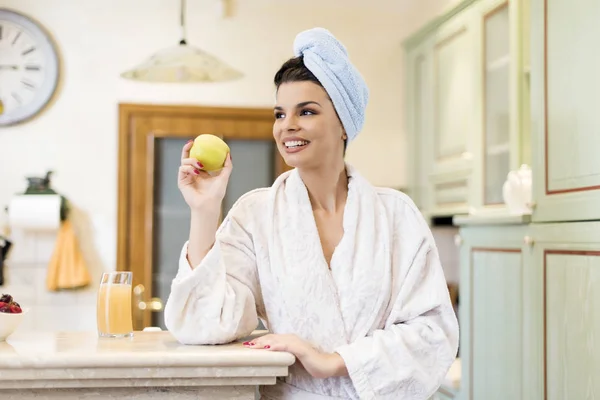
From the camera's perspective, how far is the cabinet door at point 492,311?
239cm

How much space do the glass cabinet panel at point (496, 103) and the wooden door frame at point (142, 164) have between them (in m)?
1.33

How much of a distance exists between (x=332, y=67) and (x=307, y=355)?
573mm

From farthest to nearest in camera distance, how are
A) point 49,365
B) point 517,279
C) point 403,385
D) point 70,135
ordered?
point 70,135 < point 517,279 < point 403,385 < point 49,365

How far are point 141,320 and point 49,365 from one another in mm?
2592

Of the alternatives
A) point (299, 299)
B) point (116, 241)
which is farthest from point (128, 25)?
point (299, 299)

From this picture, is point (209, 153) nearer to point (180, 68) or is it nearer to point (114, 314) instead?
point (114, 314)

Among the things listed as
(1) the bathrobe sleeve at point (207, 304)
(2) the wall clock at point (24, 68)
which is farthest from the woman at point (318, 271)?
(2) the wall clock at point (24, 68)

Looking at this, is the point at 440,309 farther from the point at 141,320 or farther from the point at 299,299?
the point at 141,320

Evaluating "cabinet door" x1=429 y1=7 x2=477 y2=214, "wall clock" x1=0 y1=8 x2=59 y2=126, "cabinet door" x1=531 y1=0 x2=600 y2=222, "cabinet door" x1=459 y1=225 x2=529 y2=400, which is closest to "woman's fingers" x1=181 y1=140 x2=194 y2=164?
"cabinet door" x1=531 y1=0 x2=600 y2=222

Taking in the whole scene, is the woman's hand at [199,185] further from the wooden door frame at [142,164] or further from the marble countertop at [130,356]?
the wooden door frame at [142,164]

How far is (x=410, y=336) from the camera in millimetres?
1488

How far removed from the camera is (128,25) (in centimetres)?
390

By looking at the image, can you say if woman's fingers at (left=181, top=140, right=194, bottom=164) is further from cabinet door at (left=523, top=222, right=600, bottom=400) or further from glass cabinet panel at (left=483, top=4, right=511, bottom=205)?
glass cabinet panel at (left=483, top=4, right=511, bottom=205)

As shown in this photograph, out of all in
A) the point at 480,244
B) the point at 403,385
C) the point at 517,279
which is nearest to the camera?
the point at 403,385
